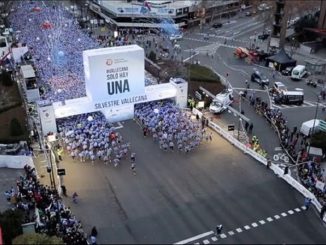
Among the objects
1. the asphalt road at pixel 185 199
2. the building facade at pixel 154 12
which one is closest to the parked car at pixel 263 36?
the building facade at pixel 154 12

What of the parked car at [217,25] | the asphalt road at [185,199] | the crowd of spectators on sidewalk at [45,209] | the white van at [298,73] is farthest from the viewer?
the parked car at [217,25]

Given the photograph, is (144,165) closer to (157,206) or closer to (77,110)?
(157,206)

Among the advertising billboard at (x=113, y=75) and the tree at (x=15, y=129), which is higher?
the advertising billboard at (x=113, y=75)

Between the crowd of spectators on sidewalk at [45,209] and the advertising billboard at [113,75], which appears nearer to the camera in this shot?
the crowd of spectators on sidewalk at [45,209]

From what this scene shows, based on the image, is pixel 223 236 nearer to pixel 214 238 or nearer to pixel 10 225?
pixel 214 238

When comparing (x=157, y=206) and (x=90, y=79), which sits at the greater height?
(x=90, y=79)

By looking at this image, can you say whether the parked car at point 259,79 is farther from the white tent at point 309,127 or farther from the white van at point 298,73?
the white tent at point 309,127

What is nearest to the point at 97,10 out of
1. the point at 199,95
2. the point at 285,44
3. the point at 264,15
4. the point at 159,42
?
the point at 159,42
